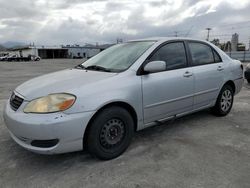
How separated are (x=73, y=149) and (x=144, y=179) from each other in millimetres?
883

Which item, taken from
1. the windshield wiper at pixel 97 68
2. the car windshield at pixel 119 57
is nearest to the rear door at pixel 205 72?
the car windshield at pixel 119 57

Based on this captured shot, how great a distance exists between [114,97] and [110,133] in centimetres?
47

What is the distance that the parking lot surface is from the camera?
267 cm

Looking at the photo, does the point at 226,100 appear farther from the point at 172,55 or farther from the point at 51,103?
the point at 51,103

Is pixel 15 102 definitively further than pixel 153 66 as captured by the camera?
No

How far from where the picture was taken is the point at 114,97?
3020 millimetres

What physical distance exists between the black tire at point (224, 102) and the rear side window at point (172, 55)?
128 cm

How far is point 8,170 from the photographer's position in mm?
2957

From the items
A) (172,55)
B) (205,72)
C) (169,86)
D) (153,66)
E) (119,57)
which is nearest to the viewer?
(153,66)

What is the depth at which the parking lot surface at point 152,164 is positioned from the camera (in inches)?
105

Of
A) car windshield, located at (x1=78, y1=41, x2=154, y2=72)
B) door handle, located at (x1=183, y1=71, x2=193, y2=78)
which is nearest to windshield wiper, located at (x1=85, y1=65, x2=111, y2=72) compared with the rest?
car windshield, located at (x1=78, y1=41, x2=154, y2=72)

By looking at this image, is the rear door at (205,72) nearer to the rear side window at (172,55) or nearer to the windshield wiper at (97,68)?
the rear side window at (172,55)

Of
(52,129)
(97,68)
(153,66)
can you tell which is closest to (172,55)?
(153,66)

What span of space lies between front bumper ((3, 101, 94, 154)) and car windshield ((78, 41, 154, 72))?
0.96m
